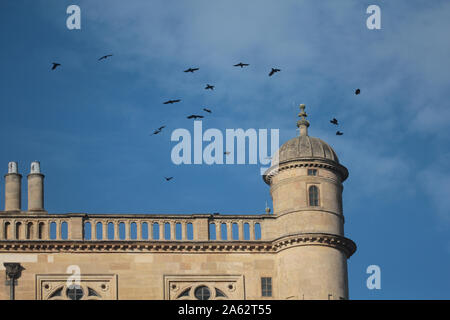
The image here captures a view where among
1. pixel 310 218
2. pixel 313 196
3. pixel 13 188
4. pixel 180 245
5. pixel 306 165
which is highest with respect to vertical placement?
pixel 306 165

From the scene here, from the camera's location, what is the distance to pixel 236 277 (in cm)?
7231

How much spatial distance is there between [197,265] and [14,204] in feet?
29.6

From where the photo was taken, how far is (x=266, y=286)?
2849 inches

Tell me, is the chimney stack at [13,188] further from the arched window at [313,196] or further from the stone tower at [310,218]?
the arched window at [313,196]

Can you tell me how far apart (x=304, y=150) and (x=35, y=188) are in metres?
12.5

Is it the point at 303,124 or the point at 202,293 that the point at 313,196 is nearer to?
the point at 303,124

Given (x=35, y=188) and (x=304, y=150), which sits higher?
(x=304, y=150)

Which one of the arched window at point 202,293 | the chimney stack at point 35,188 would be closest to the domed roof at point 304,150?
the arched window at point 202,293

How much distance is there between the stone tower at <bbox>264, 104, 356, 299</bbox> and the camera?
71562 mm

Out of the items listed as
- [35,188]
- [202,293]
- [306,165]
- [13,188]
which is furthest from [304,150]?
[13,188]

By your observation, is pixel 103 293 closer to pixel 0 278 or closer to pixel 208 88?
pixel 0 278
